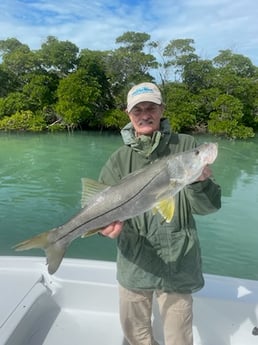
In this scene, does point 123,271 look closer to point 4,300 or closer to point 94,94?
point 4,300

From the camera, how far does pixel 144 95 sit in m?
2.32

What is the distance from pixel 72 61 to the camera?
133ft

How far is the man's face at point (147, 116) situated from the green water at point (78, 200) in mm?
5576

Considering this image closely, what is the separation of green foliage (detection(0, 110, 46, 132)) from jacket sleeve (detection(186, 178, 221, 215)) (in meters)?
34.9

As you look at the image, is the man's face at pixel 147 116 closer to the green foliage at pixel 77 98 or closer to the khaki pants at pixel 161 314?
the khaki pants at pixel 161 314

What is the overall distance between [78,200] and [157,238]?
34.0ft

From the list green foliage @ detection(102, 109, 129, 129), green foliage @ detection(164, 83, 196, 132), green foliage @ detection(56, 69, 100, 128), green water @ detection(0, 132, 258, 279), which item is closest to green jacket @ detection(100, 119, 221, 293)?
green water @ detection(0, 132, 258, 279)

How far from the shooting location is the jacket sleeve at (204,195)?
2113mm

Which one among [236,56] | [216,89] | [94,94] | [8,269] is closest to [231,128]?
[216,89]

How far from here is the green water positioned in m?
8.02

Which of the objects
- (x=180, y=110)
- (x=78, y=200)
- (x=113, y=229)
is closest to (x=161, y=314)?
(x=113, y=229)

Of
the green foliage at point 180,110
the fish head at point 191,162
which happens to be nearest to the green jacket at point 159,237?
the fish head at point 191,162

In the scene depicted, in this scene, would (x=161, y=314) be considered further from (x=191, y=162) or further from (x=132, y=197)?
(x=191, y=162)

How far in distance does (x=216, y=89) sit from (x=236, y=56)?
580 cm
